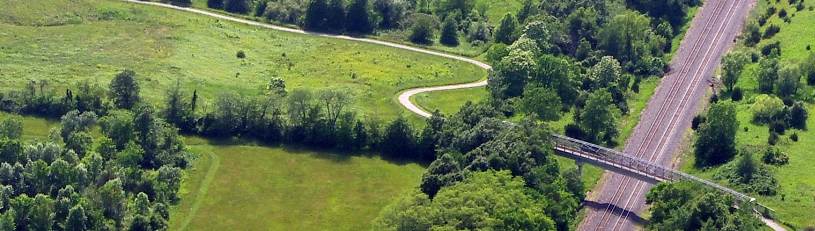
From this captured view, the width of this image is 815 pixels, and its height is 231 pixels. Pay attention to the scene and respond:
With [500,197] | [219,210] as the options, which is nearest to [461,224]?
[500,197]

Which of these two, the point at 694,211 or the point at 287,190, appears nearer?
the point at 694,211

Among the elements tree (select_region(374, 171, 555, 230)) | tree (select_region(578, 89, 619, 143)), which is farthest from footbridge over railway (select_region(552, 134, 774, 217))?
tree (select_region(374, 171, 555, 230))

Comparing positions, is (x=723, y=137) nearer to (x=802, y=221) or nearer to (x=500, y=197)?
(x=802, y=221)

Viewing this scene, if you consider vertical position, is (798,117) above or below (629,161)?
above

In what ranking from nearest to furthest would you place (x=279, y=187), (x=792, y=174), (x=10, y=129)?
(x=792, y=174) < (x=10, y=129) < (x=279, y=187)

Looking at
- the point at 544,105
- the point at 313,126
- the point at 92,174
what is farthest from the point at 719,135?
the point at 92,174

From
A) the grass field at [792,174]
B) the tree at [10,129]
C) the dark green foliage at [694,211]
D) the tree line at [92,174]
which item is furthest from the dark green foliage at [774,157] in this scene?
the tree at [10,129]

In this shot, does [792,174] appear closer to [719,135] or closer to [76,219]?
[719,135]

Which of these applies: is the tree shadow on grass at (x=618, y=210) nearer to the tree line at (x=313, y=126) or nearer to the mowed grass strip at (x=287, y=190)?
the mowed grass strip at (x=287, y=190)
